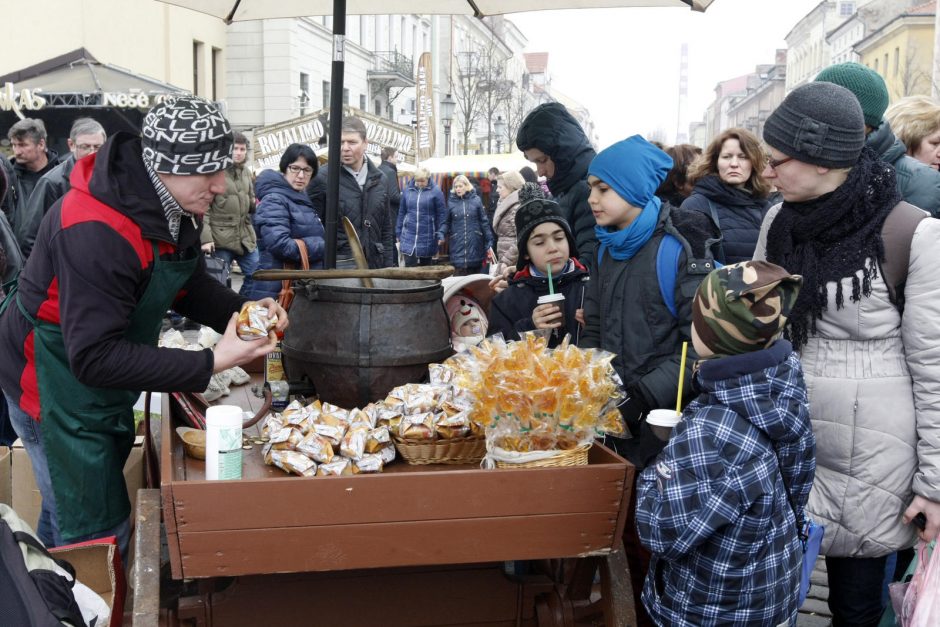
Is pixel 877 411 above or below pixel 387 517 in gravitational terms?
above

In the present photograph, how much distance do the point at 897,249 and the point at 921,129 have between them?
78.5 inches

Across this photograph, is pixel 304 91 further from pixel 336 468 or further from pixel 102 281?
pixel 336 468

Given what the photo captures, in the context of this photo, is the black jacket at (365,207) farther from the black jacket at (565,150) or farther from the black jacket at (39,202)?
the black jacket at (565,150)

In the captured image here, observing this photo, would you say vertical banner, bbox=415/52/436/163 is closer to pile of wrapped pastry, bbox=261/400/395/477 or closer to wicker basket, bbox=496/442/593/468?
pile of wrapped pastry, bbox=261/400/395/477

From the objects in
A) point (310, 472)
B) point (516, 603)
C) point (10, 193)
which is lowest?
point (516, 603)

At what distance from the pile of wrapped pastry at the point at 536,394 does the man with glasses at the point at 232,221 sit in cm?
636

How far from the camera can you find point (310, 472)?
2.30 metres

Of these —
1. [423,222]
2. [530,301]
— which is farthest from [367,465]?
[423,222]

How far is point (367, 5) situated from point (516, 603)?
269 cm

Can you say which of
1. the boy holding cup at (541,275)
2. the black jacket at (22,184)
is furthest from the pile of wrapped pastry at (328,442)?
the black jacket at (22,184)

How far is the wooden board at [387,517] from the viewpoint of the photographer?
84.2 inches

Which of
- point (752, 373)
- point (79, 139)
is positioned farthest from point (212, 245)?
point (752, 373)

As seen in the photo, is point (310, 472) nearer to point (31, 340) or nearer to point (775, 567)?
point (31, 340)

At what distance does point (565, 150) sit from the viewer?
155 inches
